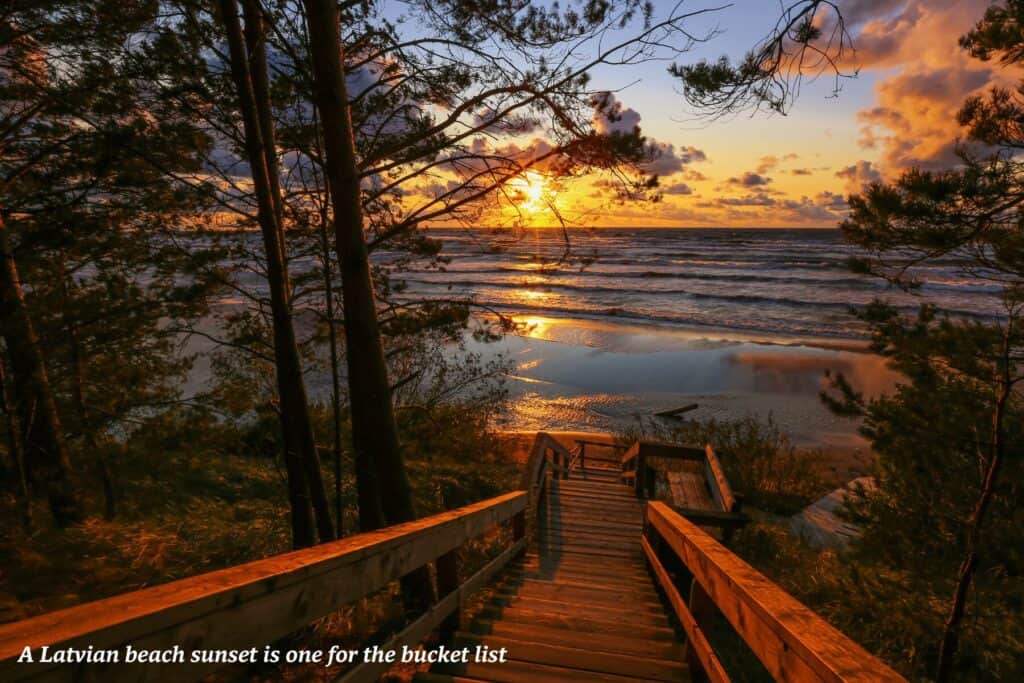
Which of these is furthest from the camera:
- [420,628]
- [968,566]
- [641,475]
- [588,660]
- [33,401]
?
[641,475]

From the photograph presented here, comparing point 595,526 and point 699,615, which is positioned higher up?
point 699,615

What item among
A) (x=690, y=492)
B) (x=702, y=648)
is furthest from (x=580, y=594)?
(x=690, y=492)

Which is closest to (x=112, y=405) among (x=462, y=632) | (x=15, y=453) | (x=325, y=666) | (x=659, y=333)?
(x=15, y=453)

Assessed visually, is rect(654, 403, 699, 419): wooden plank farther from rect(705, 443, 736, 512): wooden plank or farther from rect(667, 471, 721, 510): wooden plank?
rect(705, 443, 736, 512): wooden plank

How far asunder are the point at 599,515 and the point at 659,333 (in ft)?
61.4

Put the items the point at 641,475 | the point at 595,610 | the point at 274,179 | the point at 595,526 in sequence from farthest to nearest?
the point at 641,475 < the point at 595,526 < the point at 274,179 < the point at 595,610

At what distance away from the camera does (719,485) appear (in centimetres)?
652

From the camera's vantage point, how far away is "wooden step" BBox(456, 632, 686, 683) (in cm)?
245

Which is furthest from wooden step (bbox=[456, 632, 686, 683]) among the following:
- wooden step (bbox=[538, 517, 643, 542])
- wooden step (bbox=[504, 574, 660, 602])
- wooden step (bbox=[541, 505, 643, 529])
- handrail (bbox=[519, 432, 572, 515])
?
wooden step (bbox=[541, 505, 643, 529])

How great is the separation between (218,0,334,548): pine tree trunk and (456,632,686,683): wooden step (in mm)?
3158

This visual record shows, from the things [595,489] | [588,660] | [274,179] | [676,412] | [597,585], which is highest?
[274,179]

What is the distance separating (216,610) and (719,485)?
653 cm

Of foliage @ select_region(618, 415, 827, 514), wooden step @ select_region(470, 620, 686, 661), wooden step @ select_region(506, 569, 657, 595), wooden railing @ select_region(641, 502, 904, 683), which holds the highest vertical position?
wooden railing @ select_region(641, 502, 904, 683)

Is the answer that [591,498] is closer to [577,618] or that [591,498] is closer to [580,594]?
[580,594]
